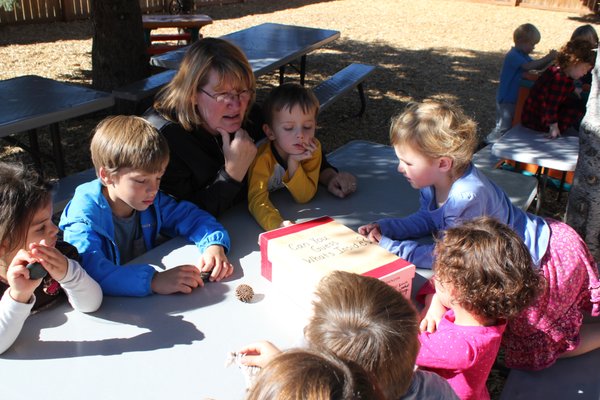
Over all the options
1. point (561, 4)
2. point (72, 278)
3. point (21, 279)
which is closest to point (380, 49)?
point (561, 4)

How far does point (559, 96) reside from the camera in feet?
14.9

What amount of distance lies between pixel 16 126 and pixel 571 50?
4055 millimetres

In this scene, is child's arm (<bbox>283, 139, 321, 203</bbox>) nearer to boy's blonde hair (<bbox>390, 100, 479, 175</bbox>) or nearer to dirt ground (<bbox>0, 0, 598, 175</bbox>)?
boy's blonde hair (<bbox>390, 100, 479, 175</bbox>)

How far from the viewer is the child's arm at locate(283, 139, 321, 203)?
2686mm

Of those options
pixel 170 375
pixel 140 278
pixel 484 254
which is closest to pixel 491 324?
pixel 484 254

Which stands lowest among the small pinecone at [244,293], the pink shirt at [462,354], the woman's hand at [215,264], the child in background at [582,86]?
the pink shirt at [462,354]

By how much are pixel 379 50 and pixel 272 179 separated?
27.0 feet

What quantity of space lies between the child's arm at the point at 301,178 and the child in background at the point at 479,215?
44 centimetres

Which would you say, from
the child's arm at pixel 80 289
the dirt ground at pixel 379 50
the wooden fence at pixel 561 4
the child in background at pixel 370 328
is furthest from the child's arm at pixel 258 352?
the wooden fence at pixel 561 4

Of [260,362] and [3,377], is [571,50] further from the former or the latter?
[3,377]

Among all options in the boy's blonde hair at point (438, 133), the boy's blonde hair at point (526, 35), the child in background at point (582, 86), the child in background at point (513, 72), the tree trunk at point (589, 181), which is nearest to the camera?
the boy's blonde hair at point (438, 133)

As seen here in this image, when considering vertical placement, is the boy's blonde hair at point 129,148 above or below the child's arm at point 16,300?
above

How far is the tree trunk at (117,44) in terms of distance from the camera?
5.91 m

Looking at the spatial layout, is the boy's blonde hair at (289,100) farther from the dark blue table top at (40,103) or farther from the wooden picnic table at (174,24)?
the wooden picnic table at (174,24)
